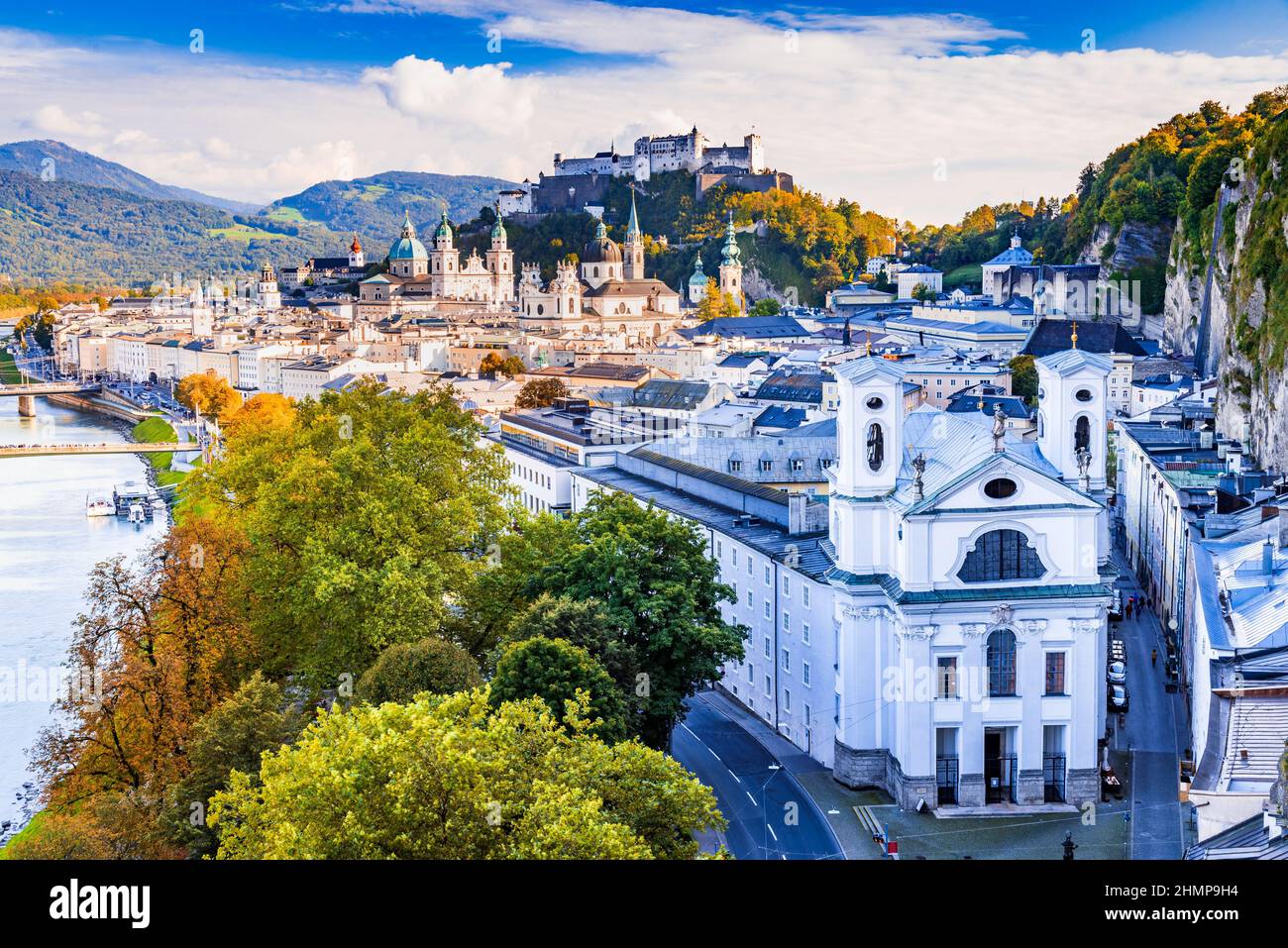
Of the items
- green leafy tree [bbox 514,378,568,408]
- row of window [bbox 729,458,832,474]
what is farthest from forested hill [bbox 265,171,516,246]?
row of window [bbox 729,458,832,474]

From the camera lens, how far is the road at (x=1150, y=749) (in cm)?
1242

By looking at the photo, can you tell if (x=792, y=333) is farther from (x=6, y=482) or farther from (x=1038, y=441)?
(x=1038, y=441)

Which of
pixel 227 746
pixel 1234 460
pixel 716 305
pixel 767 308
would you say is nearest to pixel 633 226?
pixel 716 305

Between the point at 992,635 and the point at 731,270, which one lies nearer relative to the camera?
the point at 992,635

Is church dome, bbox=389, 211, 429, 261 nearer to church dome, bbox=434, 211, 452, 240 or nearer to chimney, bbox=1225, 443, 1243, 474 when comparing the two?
church dome, bbox=434, 211, 452, 240

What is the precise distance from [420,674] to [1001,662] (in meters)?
5.08

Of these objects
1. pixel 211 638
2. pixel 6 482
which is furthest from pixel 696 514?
pixel 6 482

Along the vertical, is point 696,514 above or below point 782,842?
above

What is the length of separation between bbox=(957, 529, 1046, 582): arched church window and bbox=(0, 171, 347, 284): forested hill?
2682 centimetres

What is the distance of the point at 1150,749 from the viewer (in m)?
14.8

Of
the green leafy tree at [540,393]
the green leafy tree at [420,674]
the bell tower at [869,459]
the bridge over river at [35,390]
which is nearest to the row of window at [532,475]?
the green leafy tree at [540,393]

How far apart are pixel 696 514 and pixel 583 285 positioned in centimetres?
5944

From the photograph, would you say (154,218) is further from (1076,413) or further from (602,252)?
(1076,413)

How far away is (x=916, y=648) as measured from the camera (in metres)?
13.9
